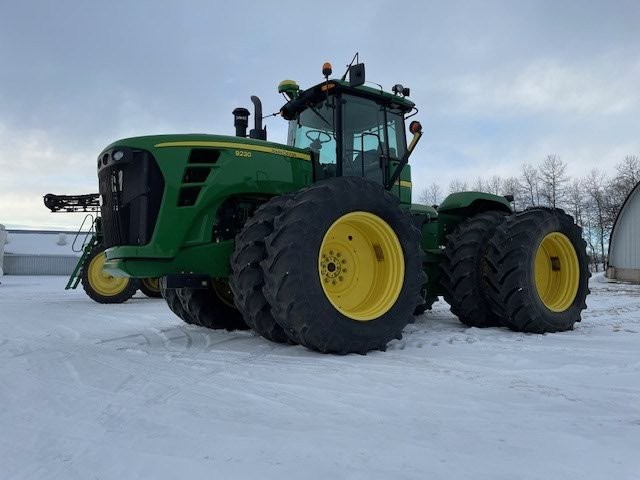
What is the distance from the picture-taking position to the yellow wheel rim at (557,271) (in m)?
5.80

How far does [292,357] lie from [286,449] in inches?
71.3

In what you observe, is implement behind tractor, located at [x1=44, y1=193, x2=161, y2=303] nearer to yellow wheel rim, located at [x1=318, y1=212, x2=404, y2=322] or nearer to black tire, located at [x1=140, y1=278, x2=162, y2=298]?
black tire, located at [x1=140, y1=278, x2=162, y2=298]

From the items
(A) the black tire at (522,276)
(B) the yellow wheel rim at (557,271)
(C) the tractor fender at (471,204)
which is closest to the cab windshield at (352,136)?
(C) the tractor fender at (471,204)

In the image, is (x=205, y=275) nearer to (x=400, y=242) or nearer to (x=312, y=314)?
(x=312, y=314)

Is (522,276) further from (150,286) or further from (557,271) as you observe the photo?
(150,286)

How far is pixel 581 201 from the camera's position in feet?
143

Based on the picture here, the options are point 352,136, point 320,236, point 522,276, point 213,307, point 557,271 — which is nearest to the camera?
point 320,236

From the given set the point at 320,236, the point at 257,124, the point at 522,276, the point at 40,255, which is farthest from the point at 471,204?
the point at 40,255

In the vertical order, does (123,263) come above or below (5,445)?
above

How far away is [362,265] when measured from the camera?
4586 millimetres

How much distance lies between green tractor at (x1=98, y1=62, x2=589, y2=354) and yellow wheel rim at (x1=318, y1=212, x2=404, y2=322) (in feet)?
0.04

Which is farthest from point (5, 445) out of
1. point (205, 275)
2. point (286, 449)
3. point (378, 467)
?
point (205, 275)

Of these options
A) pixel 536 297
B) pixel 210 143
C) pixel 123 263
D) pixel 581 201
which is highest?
pixel 581 201

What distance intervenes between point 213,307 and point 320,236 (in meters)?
2.19
